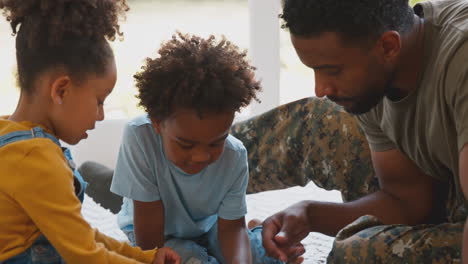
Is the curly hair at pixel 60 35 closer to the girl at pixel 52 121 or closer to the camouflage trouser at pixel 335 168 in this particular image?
the girl at pixel 52 121

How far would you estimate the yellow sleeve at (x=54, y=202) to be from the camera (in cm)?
117

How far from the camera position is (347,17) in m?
1.34

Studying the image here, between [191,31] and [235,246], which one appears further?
[191,31]

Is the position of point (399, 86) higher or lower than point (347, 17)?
lower

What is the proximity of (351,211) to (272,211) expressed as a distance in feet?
2.02

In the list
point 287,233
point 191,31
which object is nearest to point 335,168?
point 287,233

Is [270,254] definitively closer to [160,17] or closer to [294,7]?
[294,7]

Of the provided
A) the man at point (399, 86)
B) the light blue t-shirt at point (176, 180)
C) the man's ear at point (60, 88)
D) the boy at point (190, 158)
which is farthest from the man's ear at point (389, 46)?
the man's ear at point (60, 88)

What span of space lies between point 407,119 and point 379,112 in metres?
0.13

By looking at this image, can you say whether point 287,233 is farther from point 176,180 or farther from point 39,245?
point 39,245

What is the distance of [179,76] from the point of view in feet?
4.58

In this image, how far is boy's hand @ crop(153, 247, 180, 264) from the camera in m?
1.37

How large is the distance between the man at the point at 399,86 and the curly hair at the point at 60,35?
40 cm

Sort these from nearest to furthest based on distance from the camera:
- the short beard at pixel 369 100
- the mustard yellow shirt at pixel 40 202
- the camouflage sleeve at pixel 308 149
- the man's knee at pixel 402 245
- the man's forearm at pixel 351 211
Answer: the mustard yellow shirt at pixel 40 202, the man's knee at pixel 402 245, the short beard at pixel 369 100, the man's forearm at pixel 351 211, the camouflage sleeve at pixel 308 149
